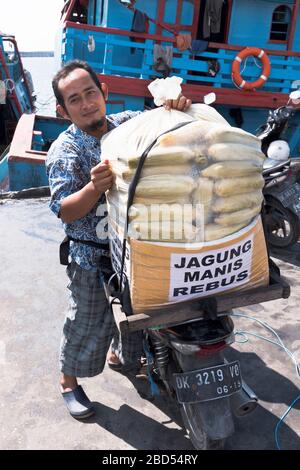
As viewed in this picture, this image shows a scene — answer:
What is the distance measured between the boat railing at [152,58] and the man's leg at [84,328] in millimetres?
5527

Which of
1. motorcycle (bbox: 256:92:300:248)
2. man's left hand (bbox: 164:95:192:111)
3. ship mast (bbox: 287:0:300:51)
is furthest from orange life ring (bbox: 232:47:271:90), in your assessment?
man's left hand (bbox: 164:95:192:111)

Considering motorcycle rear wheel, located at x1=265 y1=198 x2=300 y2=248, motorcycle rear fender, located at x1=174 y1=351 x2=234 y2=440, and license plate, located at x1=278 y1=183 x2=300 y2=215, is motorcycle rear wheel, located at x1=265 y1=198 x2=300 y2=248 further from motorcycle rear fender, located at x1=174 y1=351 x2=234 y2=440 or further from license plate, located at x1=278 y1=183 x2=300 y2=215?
motorcycle rear fender, located at x1=174 y1=351 x2=234 y2=440

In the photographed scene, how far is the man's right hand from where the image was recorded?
1534mm

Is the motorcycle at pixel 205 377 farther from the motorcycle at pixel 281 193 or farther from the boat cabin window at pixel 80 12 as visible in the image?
the boat cabin window at pixel 80 12

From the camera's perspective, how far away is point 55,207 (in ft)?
5.65

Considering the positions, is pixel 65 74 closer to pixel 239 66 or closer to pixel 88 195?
pixel 88 195

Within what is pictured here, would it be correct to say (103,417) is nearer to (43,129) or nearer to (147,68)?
(147,68)

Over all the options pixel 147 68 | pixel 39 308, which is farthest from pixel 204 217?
pixel 147 68

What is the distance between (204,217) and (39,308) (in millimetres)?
2127

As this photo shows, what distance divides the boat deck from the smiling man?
134 millimetres

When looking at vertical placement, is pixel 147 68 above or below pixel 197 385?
above

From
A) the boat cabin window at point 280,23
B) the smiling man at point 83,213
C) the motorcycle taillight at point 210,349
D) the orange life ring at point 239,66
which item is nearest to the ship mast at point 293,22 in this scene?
the boat cabin window at point 280,23

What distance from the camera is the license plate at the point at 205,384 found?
1.64 m

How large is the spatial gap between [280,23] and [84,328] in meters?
8.10
